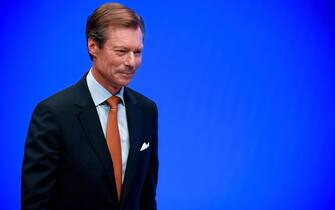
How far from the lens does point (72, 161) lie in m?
1.26

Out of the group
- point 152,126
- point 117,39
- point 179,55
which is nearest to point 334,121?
point 179,55

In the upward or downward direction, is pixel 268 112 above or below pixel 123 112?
above

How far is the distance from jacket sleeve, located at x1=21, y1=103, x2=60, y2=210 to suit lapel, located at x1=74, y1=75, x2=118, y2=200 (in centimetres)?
9

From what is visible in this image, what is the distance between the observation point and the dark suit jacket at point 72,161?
1236 mm

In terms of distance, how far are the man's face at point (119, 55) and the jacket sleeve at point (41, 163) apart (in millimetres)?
200

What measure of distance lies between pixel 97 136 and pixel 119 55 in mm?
235

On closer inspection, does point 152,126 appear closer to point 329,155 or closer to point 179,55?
point 179,55

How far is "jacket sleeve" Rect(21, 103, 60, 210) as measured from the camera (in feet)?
4.04

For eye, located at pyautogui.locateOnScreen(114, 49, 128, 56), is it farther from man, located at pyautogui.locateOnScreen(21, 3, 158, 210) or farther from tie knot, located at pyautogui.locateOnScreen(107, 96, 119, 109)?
tie knot, located at pyautogui.locateOnScreen(107, 96, 119, 109)

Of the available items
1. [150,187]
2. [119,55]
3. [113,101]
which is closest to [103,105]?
[113,101]

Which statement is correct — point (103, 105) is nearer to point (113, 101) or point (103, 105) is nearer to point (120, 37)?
point (113, 101)

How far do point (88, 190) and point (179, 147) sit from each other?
1.87 metres

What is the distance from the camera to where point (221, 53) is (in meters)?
3.15

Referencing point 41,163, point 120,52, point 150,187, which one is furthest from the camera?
point 150,187
